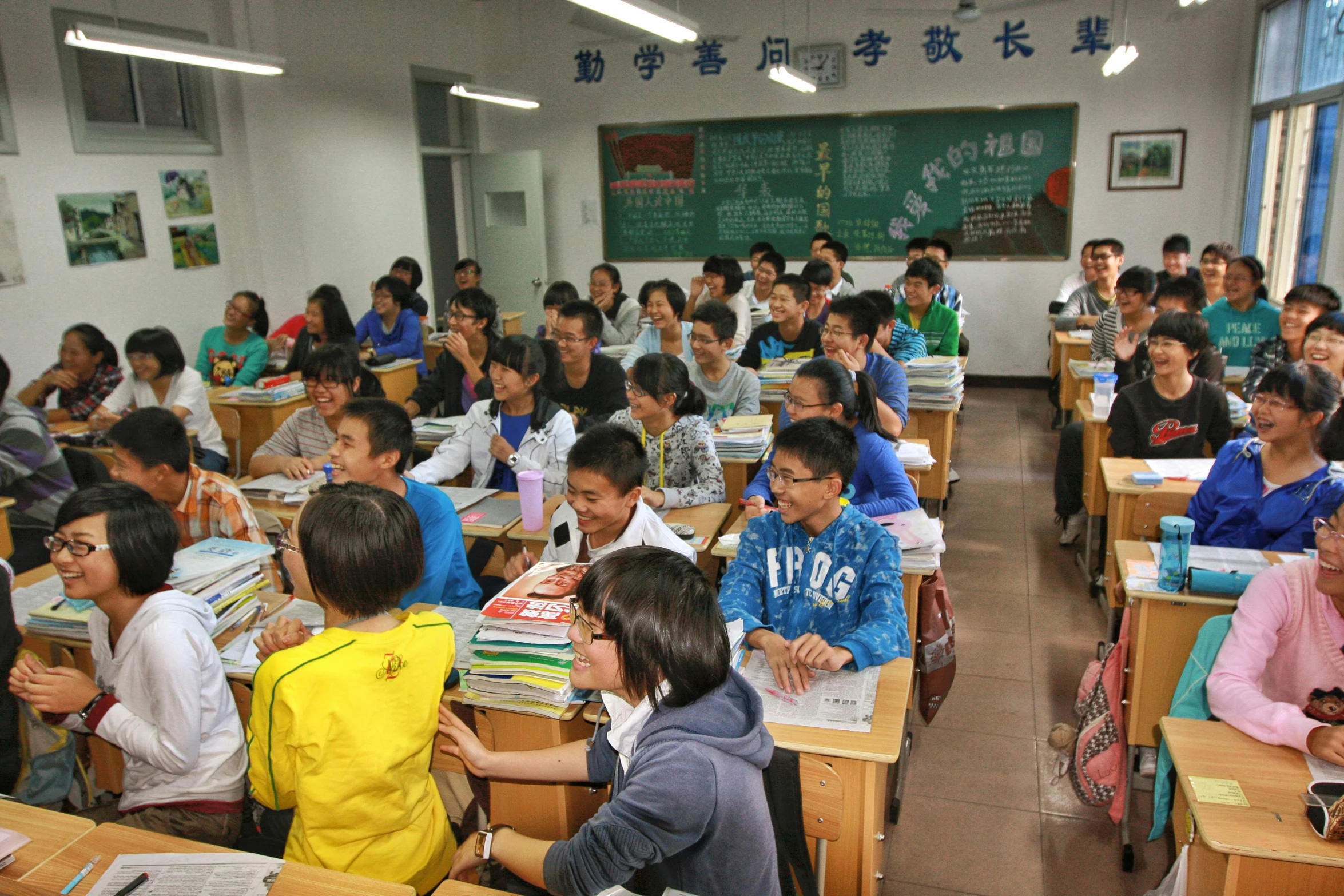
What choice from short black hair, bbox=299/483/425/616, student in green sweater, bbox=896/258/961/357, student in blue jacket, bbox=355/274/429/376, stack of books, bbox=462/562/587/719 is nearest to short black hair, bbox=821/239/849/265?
student in green sweater, bbox=896/258/961/357

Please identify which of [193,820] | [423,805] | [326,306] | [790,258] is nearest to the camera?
[423,805]

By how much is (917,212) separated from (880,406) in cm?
485

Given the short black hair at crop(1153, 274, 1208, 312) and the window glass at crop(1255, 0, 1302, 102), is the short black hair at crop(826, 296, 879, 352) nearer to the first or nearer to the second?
the short black hair at crop(1153, 274, 1208, 312)

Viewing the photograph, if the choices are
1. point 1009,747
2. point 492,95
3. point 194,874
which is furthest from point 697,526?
point 492,95

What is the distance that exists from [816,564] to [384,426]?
4.20 ft

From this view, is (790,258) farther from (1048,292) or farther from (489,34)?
(489,34)

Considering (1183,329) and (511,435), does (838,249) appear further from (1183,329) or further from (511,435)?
(511,435)

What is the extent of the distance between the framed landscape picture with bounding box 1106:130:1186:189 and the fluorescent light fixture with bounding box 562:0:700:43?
14.8 feet

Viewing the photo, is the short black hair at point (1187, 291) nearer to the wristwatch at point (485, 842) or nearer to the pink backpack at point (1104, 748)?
the pink backpack at point (1104, 748)

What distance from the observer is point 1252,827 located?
1.58 m

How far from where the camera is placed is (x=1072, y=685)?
11.0ft

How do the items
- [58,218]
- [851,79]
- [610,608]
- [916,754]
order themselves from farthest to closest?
[851,79], [58,218], [916,754], [610,608]

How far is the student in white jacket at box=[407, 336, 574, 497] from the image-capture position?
137 inches

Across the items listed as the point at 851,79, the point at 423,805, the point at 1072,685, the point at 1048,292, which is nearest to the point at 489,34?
the point at 851,79
